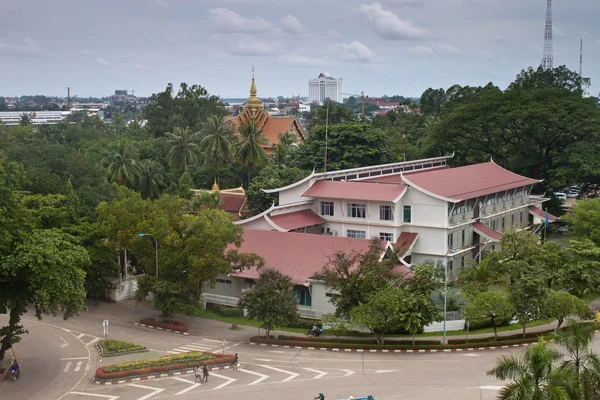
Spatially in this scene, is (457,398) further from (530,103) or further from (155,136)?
(155,136)

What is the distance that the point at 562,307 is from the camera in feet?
136

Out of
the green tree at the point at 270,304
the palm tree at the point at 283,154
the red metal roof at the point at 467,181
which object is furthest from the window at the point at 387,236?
the palm tree at the point at 283,154

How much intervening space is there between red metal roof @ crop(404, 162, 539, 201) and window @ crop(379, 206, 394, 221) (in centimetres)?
257

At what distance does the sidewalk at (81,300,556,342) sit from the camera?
44303 millimetres

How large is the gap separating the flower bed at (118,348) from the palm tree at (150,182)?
3537 cm

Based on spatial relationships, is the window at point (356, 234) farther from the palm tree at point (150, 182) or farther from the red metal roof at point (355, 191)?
the palm tree at point (150, 182)

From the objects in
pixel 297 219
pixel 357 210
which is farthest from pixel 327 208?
pixel 297 219

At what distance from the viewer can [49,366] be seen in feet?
128

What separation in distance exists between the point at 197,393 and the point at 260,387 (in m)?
2.89

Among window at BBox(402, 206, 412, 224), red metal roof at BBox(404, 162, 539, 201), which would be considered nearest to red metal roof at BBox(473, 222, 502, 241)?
red metal roof at BBox(404, 162, 539, 201)

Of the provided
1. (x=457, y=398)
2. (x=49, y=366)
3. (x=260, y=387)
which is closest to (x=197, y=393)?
(x=260, y=387)

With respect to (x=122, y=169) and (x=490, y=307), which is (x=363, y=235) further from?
(x=122, y=169)

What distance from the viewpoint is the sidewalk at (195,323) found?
4430cm

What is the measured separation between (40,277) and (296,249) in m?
20.2
